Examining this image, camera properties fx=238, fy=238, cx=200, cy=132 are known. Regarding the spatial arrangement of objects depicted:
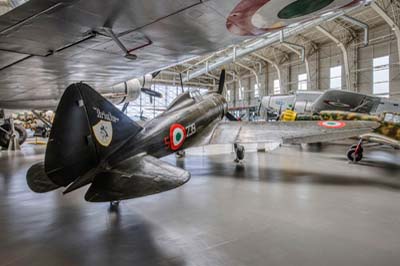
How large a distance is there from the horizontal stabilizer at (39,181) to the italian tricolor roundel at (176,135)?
2029 mm

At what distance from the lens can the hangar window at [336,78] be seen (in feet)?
66.3

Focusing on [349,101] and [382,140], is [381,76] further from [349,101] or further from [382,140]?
[382,140]

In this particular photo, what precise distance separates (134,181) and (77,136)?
72cm

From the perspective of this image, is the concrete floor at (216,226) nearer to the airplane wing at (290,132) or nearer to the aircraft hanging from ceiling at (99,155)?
the aircraft hanging from ceiling at (99,155)

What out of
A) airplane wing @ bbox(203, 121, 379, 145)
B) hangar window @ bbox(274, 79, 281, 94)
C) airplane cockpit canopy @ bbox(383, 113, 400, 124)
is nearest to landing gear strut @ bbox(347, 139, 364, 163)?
airplane cockpit canopy @ bbox(383, 113, 400, 124)

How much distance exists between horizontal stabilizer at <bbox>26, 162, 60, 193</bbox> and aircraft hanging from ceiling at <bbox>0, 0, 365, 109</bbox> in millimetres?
1450

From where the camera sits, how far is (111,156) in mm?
2756

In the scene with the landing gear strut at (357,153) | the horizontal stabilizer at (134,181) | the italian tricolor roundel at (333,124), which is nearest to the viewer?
the horizontal stabilizer at (134,181)

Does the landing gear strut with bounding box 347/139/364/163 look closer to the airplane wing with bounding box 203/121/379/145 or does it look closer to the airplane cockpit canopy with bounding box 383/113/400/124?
the airplane cockpit canopy with bounding box 383/113/400/124

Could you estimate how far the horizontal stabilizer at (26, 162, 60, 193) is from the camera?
101 inches

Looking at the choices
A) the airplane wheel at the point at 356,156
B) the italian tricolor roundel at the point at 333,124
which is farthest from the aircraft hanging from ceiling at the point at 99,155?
the airplane wheel at the point at 356,156

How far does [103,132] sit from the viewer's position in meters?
2.66

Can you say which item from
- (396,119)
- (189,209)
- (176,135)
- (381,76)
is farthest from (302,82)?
(189,209)

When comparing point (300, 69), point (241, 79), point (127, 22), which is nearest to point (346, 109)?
point (127, 22)
